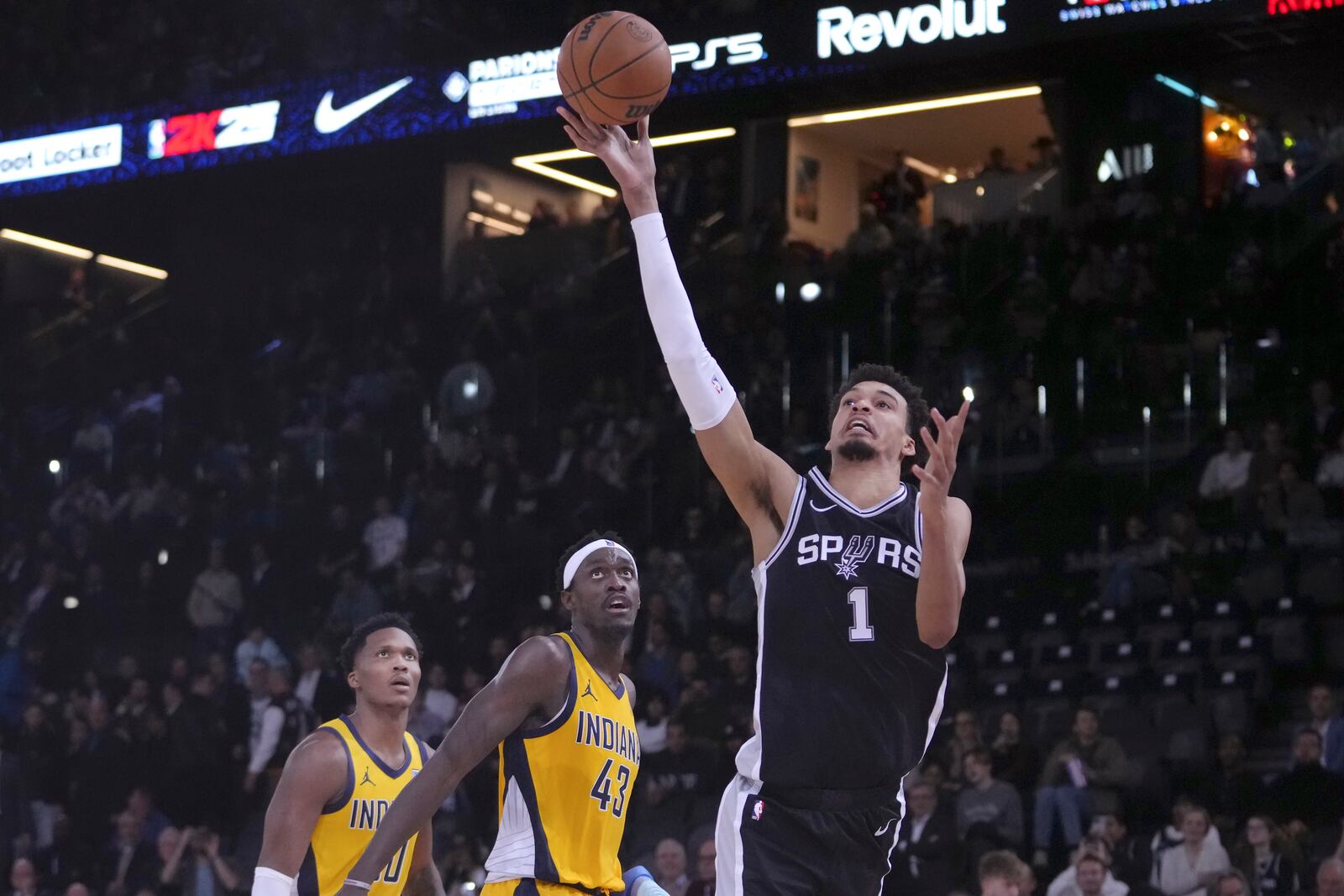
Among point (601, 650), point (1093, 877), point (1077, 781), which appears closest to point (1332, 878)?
point (1093, 877)

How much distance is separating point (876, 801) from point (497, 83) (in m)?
14.0

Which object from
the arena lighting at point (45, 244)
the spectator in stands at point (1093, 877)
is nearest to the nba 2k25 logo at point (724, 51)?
the spectator in stands at point (1093, 877)

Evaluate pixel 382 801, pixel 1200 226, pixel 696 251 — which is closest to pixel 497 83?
pixel 696 251

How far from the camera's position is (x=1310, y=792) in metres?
10.1

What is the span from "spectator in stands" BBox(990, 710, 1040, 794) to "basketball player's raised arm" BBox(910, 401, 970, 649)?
6597 millimetres

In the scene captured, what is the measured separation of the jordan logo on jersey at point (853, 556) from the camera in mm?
4621

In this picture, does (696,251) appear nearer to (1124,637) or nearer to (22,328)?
(1124,637)

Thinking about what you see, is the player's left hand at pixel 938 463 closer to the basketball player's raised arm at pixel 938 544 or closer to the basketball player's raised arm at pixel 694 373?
the basketball player's raised arm at pixel 938 544

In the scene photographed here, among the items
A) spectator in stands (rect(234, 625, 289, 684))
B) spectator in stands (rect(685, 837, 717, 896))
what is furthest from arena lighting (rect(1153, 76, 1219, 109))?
spectator in stands (rect(685, 837, 717, 896))

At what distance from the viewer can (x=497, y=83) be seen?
58.1ft

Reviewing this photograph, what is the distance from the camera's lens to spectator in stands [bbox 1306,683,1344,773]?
10164 mm

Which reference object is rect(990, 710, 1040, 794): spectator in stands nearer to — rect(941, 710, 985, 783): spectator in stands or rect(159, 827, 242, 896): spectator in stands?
rect(941, 710, 985, 783): spectator in stands

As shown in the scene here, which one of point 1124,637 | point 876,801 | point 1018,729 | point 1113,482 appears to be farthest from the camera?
point 1113,482

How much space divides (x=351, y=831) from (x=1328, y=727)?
6.20m
